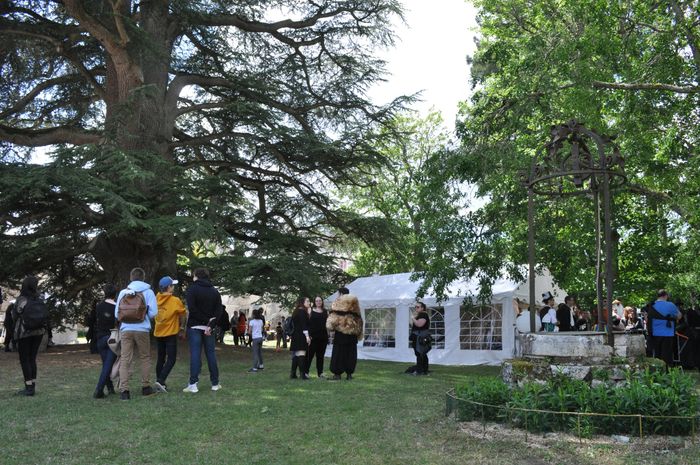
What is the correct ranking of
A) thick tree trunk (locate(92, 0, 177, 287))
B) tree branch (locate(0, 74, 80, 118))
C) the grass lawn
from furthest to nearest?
tree branch (locate(0, 74, 80, 118))
thick tree trunk (locate(92, 0, 177, 287))
the grass lawn

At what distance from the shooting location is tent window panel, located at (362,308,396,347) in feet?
62.8

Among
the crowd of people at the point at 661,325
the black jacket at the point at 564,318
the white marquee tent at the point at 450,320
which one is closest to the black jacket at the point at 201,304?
the crowd of people at the point at 661,325

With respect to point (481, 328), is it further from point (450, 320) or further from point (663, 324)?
point (663, 324)

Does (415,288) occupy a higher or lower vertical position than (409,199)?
lower

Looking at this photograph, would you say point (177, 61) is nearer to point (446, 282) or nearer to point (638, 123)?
point (446, 282)

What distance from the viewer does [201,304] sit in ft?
29.9

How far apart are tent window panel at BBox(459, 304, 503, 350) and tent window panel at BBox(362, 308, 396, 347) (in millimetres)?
2481

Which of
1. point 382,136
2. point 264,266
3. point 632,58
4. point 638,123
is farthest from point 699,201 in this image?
point 264,266

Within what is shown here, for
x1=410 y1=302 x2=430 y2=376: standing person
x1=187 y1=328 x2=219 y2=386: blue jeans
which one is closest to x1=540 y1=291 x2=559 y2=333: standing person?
x1=410 y1=302 x2=430 y2=376: standing person

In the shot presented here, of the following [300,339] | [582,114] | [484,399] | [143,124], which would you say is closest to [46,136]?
[143,124]

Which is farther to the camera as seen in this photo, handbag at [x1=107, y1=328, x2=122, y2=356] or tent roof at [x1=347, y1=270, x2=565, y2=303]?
tent roof at [x1=347, y1=270, x2=565, y2=303]

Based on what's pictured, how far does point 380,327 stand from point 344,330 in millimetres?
8179

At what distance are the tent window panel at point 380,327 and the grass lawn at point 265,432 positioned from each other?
873 centimetres

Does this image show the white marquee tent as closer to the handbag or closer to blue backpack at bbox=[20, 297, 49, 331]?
the handbag
